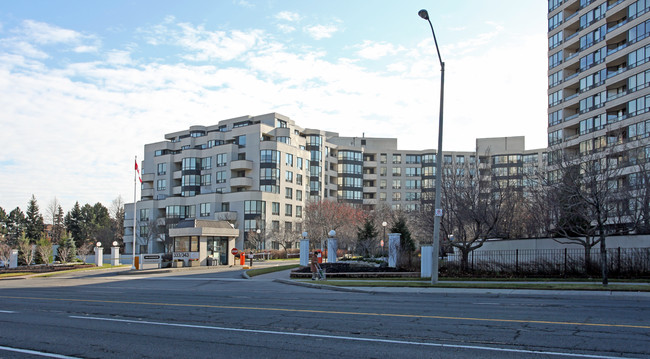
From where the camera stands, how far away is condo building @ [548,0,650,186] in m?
50.8

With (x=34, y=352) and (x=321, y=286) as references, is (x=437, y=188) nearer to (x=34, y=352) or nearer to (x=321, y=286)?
(x=321, y=286)

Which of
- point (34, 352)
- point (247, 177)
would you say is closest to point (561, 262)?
point (34, 352)

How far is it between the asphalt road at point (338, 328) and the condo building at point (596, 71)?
115 feet

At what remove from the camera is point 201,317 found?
1317cm

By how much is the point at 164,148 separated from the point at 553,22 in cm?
6577

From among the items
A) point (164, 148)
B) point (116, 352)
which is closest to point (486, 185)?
point (116, 352)

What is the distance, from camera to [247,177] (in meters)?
81.8

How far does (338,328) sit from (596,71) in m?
57.2

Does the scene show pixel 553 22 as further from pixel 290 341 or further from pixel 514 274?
pixel 290 341

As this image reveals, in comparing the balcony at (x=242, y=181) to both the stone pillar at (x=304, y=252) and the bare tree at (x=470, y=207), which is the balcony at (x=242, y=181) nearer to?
the stone pillar at (x=304, y=252)

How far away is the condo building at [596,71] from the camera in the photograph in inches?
2002

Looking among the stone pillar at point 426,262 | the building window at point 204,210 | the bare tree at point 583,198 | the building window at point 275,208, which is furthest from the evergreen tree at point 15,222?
the bare tree at point 583,198

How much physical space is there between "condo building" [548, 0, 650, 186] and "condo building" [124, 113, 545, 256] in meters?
12.9

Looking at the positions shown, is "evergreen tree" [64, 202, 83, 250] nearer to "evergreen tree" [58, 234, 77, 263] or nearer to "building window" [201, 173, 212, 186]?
"building window" [201, 173, 212, 186]
